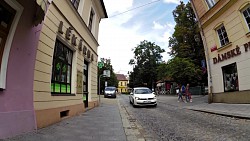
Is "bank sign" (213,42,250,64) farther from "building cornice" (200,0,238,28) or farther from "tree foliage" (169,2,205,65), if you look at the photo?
"tree foliage" (169,2,205,65)

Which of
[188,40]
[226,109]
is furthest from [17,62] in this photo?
[188,40]

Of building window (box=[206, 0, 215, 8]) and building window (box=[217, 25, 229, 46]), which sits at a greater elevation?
building window (box=[206, 0, 215, 8])

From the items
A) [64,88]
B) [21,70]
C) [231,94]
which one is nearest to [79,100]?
[64,88]

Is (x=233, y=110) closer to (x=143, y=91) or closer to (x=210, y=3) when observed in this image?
(x=143, y=91)

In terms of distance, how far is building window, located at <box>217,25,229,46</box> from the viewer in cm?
1679

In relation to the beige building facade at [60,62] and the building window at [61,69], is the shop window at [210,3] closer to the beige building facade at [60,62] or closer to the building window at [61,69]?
the beige building facade at [60,62]

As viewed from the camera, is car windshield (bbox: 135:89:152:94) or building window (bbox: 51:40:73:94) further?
car windshield (bbox: 135:89:152:94)

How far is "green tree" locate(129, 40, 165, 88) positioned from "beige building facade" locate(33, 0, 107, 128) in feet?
175

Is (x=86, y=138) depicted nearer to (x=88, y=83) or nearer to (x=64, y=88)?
(x=64, y=88)

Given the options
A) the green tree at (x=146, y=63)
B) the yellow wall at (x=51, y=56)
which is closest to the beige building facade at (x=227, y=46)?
the yellow wall at (x=51, y=56)

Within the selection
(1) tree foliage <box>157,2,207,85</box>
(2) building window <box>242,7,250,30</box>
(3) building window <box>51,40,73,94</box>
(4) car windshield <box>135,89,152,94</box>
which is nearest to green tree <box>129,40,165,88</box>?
(1) tree foliage <box>157,2,207,85</box>

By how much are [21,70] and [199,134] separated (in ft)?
17.1

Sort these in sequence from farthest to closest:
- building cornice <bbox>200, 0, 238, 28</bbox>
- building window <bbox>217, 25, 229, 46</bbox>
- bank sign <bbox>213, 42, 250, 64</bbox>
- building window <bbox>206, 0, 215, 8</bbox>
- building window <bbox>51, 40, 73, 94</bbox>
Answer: building window <bbox>206, 0, 215, 8</bbox> < building window <bbox>217, 25, 229, 46</bbox> < building cornice <bbox>200, 0, 238, 28</bbox> < bank sign <bbox>213, 42, 250, 64</bbox> < building window <bbox>51, 40, 73, 94</bbox>

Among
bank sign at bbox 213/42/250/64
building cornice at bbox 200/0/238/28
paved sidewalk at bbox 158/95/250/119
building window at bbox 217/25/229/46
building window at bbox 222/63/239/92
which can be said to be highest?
building cornice at bbox 200/0/238/28
